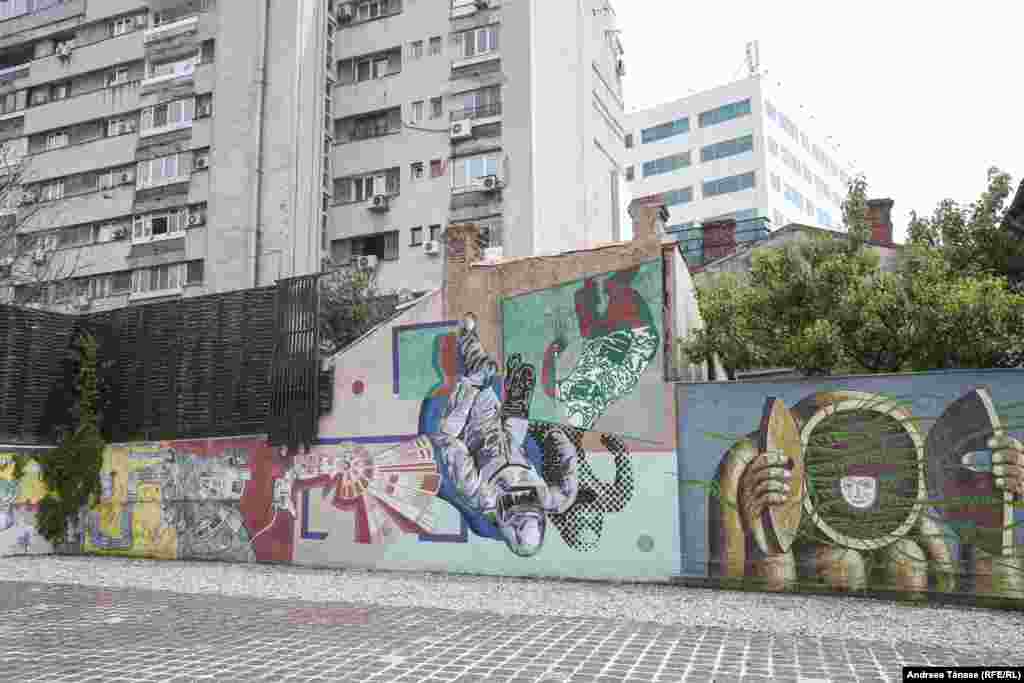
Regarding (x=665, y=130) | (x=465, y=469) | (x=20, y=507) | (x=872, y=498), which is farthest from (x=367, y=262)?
(x=665, y=130)

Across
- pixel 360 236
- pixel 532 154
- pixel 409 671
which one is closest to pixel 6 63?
pixel 360 236

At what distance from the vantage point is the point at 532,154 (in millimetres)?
29344

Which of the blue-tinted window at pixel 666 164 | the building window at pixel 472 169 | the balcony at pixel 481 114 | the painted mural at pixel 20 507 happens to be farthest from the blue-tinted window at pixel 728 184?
the painted mural at pixel 20 507

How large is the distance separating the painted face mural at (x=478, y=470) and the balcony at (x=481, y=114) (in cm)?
1764

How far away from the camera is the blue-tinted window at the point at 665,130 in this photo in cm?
6844

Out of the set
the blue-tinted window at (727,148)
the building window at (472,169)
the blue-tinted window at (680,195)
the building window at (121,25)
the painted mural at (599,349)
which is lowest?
the painted mural at (599,349)

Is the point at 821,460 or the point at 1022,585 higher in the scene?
the point at 821,460

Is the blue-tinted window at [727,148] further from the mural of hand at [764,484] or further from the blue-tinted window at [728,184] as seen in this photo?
the mural of hand at [764,484]

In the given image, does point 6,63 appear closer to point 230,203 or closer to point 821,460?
point 230,203

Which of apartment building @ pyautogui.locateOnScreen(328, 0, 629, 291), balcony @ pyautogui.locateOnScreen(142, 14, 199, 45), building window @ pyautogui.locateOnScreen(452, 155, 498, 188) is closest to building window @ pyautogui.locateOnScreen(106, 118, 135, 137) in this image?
balcony @ pyautogui.locateOnScreen(142, 14, 199, 45)

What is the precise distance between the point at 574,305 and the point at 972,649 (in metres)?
7.59

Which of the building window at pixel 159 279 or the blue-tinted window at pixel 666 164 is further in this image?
the blue-tinted window at pixel 666 164

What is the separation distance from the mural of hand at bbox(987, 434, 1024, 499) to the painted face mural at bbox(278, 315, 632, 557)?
4.97 m

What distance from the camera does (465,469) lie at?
46.8ft
